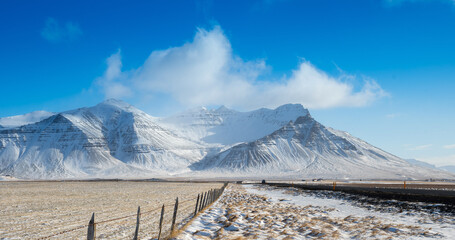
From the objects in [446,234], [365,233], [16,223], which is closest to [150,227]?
[16,223]

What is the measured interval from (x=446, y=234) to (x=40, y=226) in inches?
635

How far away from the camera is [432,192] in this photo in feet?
90.4

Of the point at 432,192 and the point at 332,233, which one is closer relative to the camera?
the point at 332,233

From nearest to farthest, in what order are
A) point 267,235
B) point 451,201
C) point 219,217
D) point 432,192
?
point 267,235 → point 219,217 → point 451,201 → point 432,192

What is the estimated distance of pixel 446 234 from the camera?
13273mm

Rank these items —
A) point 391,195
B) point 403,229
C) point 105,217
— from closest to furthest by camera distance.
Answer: point 403,229, point 105,217, point 391,195

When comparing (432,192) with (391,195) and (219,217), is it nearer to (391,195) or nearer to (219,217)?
(391,195)

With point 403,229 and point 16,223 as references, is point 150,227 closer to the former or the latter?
point 16,223

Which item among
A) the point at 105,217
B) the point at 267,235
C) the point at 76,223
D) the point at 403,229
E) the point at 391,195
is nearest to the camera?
the point at 267,235

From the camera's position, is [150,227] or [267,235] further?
[150,227]

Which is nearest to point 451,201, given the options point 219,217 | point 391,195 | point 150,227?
point 391,195

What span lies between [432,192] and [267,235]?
814 inches

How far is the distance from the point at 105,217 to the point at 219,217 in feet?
19.9

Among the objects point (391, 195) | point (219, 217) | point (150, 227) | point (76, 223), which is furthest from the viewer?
point (391, 195)
